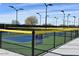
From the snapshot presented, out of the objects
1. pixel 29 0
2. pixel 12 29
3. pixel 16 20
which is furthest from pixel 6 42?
pixel 29 0

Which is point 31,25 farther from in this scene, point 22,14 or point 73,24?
point 73,24

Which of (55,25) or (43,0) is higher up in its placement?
(43,0)

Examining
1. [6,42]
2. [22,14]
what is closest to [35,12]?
[22,14]

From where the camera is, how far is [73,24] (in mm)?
6199

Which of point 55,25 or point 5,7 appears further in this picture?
point 55,25

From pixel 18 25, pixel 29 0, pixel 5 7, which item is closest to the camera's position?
pixel 29 0

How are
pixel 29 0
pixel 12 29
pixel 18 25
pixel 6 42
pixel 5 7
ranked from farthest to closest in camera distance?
pixel 6 42
pixel 12 29
pixel 18 25
pixel 5 7
pixel 29 0

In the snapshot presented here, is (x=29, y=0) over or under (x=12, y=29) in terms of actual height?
over

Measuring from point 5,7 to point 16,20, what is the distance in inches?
17.2

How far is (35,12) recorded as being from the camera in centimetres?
548

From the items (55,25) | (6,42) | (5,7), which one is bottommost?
(6,42)

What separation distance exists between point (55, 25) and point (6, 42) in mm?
4212

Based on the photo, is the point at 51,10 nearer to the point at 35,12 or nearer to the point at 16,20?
the point at 35,12

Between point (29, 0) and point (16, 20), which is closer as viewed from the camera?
point (29, 0)
